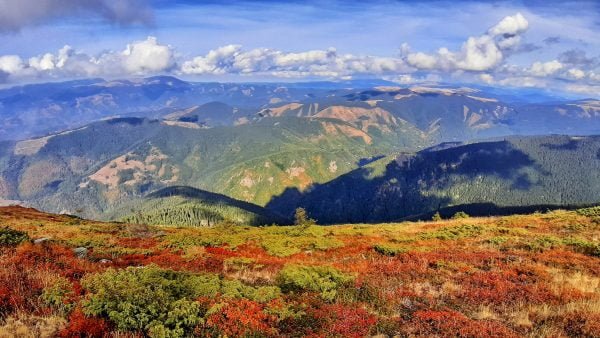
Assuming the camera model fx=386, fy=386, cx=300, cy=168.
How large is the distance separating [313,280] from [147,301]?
352 inches

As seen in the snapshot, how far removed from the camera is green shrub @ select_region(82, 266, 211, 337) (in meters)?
13.6

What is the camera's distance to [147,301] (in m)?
14.7

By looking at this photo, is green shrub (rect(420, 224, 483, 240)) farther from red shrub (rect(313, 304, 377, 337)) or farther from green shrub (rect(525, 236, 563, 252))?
red shrub (rect(313, 304, 377, 337))

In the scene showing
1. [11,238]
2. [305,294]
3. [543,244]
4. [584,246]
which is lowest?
[543,244]

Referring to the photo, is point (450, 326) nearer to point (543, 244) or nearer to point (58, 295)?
point (58, 295)

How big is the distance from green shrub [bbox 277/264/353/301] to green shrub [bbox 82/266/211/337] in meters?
4.06

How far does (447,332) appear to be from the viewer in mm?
14430

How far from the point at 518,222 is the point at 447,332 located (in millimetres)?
41782

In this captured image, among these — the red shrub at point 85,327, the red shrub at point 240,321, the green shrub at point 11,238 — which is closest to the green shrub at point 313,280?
the red shrub at point 240,321

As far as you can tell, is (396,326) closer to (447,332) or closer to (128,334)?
(447,332)

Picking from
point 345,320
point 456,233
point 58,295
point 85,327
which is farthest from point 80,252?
point 456,233

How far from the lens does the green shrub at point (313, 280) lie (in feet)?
65.4

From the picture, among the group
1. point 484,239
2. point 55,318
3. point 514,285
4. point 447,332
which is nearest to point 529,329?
point 447,332

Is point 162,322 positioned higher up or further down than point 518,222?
higher up
